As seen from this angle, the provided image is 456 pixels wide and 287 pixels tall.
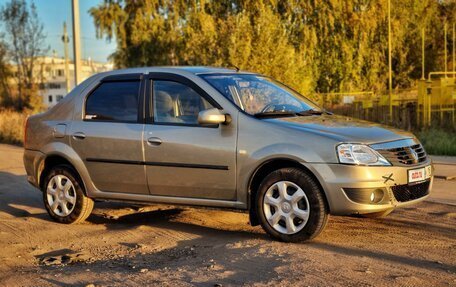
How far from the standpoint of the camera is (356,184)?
5.58m

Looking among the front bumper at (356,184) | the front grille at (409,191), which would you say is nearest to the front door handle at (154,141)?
the front bumper at (356,184)

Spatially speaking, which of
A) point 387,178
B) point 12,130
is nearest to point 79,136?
point 387,178

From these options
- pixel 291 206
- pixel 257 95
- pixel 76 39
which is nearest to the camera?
pixel 291 206

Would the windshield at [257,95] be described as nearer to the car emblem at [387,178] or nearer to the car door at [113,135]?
the car door at [113,135]

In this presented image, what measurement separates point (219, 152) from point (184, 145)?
43cm

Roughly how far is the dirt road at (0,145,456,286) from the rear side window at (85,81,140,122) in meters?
1.32

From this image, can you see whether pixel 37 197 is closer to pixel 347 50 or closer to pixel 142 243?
pixel 142 243

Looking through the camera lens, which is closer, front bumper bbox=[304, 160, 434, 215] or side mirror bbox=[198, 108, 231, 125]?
front bumper bbox=[304, 160, 434, 215]

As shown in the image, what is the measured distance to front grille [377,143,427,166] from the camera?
5.76m

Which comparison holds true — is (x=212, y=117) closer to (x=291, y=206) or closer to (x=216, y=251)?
(x=291, y=206)

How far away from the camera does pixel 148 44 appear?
1474 inches

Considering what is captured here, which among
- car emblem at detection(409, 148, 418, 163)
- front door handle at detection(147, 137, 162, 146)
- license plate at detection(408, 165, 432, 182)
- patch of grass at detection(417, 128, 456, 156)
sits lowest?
patch of grass at detection(417, 128, 456, 156)

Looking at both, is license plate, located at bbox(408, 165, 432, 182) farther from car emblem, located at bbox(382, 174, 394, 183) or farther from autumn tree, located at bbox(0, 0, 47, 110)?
autumn tree, located at bbox(0, 0, 47, 110)

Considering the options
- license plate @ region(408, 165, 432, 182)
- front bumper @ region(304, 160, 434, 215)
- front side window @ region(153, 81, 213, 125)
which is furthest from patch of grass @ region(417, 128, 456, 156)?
front side window @ region(153, 81, 213, 125)
